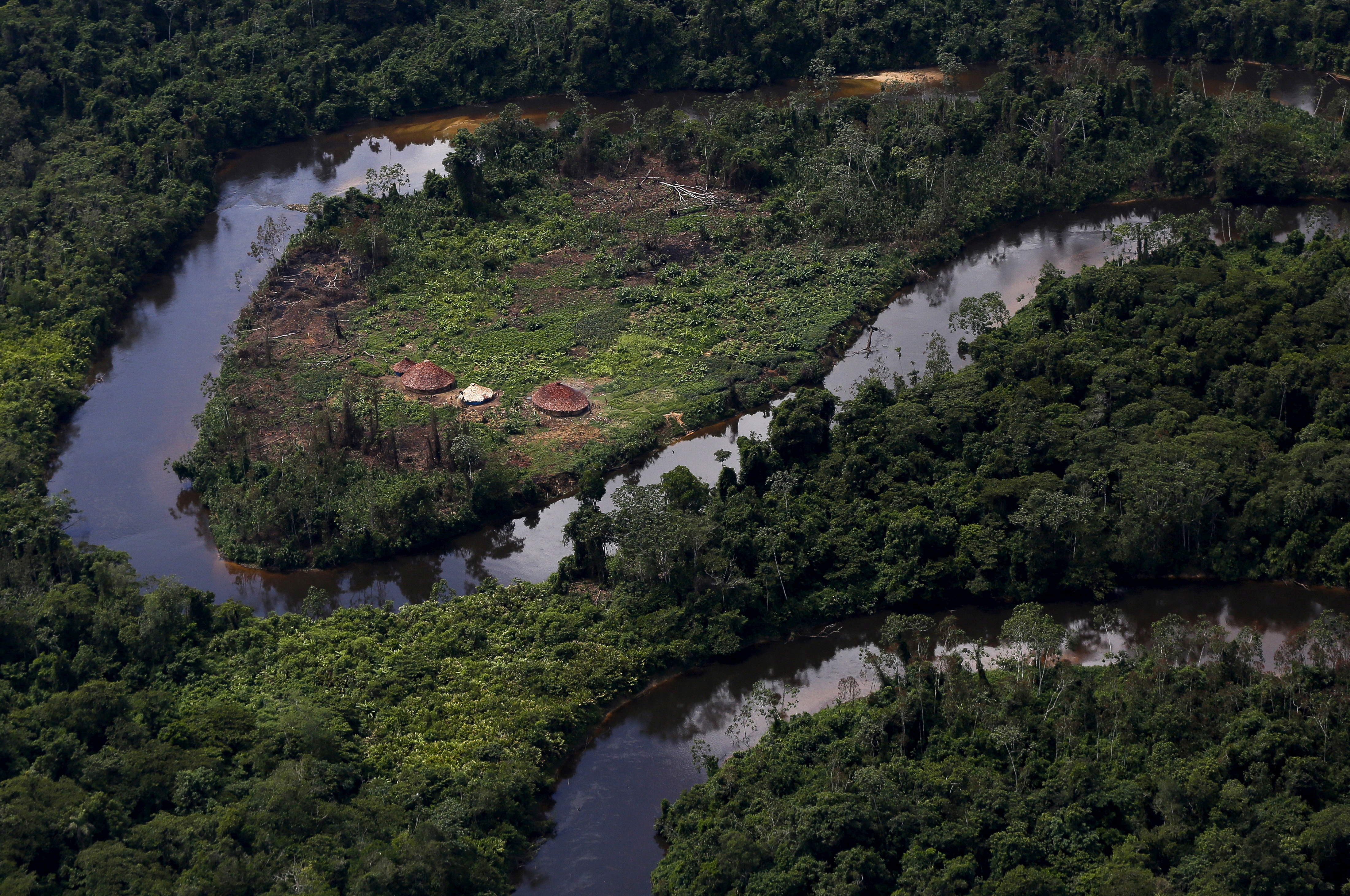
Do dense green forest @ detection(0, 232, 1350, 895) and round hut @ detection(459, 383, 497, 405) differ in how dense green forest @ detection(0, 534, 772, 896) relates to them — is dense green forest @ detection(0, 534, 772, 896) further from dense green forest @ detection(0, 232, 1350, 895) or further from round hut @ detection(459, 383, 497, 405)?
round hut @ detection(459, 383, 497, 405)

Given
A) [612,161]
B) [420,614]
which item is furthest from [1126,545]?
[612,161]

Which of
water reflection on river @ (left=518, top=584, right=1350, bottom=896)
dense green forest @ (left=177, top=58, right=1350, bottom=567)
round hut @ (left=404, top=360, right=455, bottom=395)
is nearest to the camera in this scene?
water reflection on river @ (left=518, top=584, right=1350, bottom=896)

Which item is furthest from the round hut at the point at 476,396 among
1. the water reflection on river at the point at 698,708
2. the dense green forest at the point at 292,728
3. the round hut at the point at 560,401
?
the water reflection on river at the point at 698,708

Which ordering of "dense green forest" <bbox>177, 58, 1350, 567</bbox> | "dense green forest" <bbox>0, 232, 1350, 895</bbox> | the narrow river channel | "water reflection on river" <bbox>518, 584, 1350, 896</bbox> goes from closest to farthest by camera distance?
"dense green forest" <bbox>0, 232, 1350, 895</bbox> < "water reflection on river" <bbox>518, 584, 1350, 896</bbox> < the narrow river channel < "dense green forest" <bbox>177, 58, 1350, 567</bbox>

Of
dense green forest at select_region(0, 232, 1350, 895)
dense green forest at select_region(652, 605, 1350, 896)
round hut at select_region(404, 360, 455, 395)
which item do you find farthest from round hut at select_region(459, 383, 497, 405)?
dense green forest at select_region(652, 605, 1350, 896)

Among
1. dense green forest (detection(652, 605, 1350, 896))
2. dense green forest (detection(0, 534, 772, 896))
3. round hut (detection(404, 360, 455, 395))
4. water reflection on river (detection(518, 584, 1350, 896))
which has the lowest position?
water reflection on river (detection(518, 584, 1350, 896))

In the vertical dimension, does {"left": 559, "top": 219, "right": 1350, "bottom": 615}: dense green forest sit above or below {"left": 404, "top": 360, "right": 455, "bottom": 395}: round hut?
below

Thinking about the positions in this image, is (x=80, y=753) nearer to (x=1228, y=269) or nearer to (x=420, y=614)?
(x=420, y=614)
